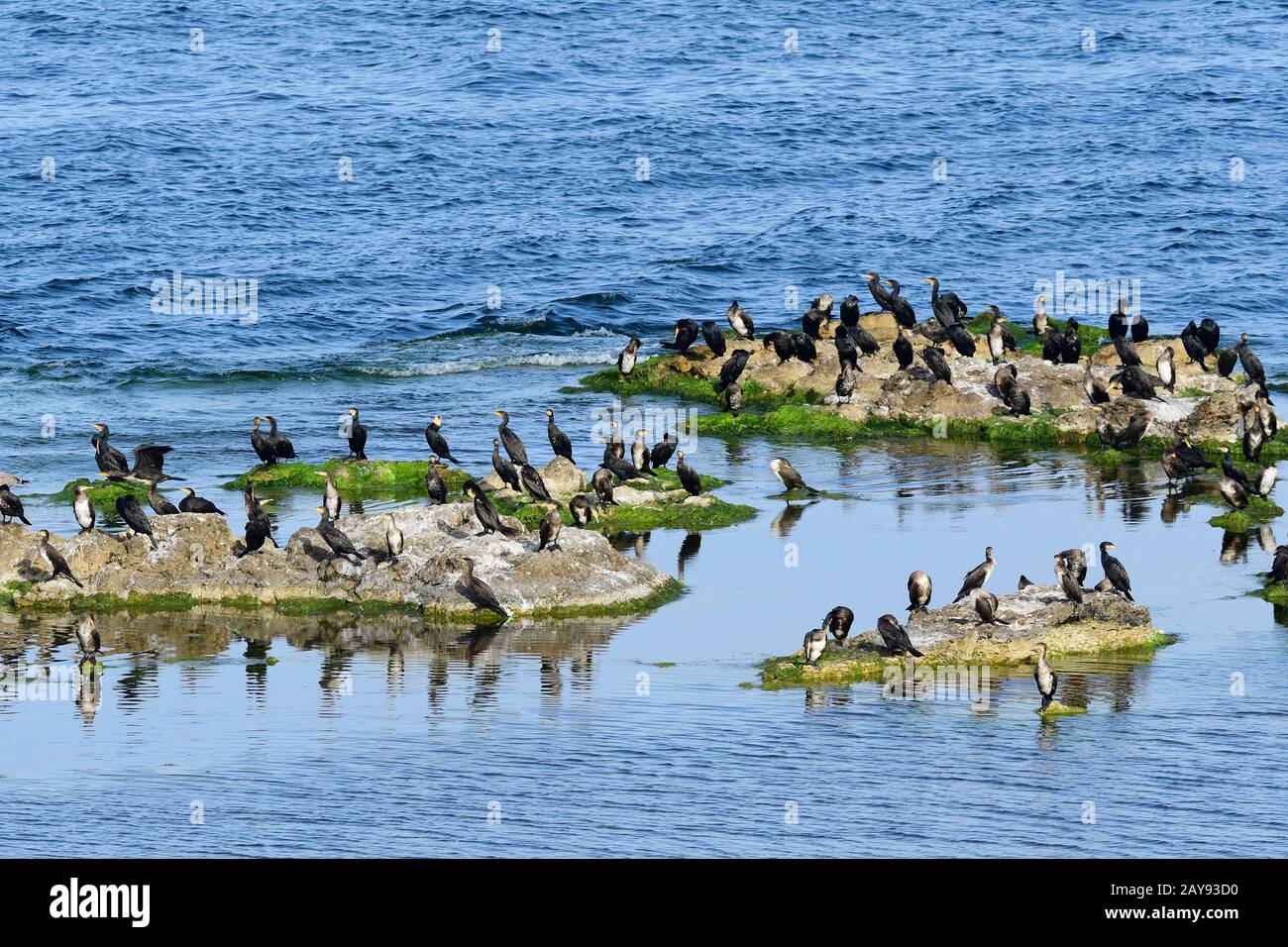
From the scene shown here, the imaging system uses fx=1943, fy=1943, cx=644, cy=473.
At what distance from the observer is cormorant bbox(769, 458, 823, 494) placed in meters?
31.8

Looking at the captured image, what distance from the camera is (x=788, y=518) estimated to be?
30.4 m

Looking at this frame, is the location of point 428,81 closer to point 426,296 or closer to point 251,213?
point 251,213

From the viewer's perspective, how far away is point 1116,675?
21.9 metres

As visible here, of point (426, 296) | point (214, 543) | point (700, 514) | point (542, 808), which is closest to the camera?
point (542, 808)

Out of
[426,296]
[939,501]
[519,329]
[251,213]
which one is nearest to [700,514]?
[939,501]

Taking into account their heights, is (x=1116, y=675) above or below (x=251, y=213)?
below

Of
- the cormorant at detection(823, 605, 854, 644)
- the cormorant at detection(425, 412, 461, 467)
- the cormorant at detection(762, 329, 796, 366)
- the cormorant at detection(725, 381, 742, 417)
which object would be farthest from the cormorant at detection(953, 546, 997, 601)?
the cormorant at detection(762, 329, 796, 366)

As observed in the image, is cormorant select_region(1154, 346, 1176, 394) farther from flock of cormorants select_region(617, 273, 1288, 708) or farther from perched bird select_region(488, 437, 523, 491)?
perched bird select_region(488, 437, 523, 491)

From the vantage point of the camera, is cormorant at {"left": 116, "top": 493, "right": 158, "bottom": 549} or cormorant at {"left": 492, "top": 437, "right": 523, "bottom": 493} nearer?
cormorant at {"left": 116, "top": 493, "right": 158, "bottom": 549}

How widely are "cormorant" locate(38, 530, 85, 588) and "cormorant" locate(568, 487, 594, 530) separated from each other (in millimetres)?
7124

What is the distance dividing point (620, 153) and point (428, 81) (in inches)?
523

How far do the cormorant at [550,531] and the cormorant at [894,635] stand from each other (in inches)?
202

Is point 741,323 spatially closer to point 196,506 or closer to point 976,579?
point 196,506

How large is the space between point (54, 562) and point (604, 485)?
27.5 ft
